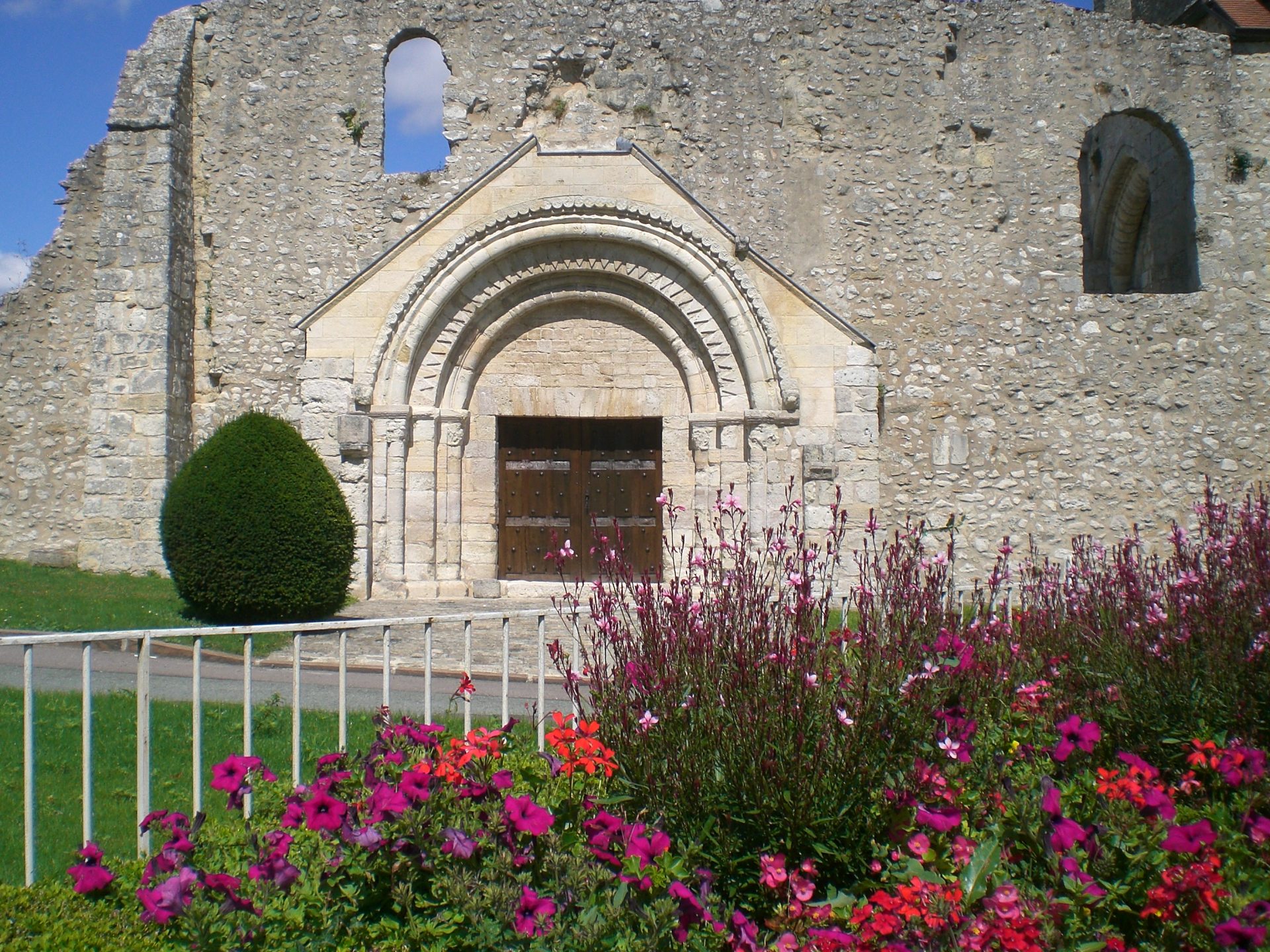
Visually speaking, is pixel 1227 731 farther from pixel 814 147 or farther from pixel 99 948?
pixel 814 147

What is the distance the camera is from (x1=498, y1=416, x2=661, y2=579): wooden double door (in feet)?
37.1

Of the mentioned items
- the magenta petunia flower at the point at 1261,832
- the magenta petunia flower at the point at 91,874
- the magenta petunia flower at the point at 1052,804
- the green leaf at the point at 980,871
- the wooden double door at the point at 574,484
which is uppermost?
the wooden double door at the point at 574,484

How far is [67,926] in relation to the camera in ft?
10.0

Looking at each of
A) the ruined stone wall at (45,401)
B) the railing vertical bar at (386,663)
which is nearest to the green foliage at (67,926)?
the railing vertical bar at (386,663)

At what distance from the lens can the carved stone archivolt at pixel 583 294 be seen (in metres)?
10.1

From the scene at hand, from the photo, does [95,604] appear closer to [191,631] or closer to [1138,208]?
[191,631]

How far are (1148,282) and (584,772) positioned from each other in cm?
1438

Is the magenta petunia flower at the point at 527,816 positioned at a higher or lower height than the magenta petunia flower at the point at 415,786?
lower

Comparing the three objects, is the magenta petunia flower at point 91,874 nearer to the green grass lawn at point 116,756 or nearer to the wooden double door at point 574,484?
the green grass lawn at point 116,756

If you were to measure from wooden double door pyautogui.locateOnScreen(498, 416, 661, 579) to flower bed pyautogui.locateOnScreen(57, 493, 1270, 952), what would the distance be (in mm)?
6920

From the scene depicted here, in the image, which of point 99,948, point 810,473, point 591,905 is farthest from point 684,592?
point 810,473

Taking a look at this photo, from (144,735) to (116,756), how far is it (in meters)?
1.54

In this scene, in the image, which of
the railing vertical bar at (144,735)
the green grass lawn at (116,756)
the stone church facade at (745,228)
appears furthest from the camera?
the stone church facade at (745,228)

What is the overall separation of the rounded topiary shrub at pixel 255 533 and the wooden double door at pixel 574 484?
2643mm
